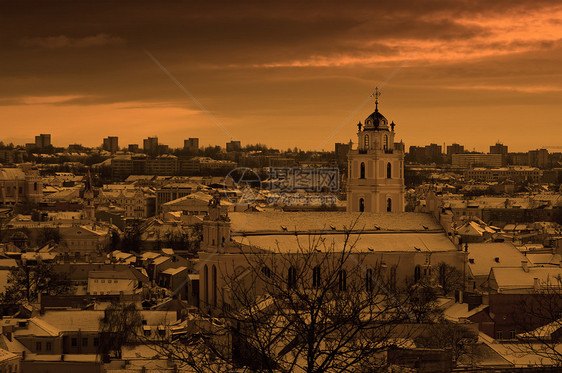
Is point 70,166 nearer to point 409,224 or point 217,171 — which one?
point 217,171

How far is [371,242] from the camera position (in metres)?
35.4

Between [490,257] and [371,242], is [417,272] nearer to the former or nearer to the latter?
[371,242]

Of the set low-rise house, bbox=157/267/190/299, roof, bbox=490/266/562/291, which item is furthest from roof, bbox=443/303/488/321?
low-rise house, bbox=157/267/190/299

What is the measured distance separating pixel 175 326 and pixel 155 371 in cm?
744

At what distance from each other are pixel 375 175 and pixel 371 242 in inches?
261

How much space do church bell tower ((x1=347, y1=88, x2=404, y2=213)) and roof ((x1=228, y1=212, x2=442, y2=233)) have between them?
4157mm

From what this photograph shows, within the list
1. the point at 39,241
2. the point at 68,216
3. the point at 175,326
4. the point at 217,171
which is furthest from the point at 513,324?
the point at 217,171

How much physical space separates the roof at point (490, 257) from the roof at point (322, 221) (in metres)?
2.26

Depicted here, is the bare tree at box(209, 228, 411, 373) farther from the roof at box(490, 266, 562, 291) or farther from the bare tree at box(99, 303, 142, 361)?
the roof at box(490, 266, 562, 291)

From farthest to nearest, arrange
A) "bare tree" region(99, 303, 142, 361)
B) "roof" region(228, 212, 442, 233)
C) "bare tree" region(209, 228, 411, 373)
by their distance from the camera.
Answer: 1. "roof" region(228, 212, 442, 233)
2. "bare tree" region(99, 303, 142, 361)
3. "bare tree" region(209, 228, 411, 373)

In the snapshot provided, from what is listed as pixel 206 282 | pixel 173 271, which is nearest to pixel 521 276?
pixel 206 282

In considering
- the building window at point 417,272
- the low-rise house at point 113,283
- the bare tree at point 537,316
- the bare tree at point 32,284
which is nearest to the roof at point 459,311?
the bare tree at point 537,316

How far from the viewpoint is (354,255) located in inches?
1356

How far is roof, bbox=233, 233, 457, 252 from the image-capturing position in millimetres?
34656
